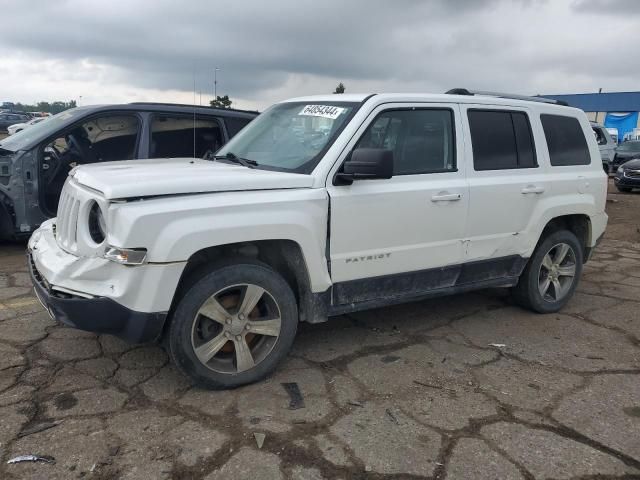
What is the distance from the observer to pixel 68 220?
333 cm

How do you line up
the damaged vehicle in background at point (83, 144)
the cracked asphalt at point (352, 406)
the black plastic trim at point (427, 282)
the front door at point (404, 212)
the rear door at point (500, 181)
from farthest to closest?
the damaged vehicle in background at point (83, 144)
the rear door at point (500, 181)
the black plastic trim at point (427, 282)
the front door at point (404, 212)
the cracked asphalt at point (352, 406)

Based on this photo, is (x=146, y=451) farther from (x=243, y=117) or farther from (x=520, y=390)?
(x=243, y=117)

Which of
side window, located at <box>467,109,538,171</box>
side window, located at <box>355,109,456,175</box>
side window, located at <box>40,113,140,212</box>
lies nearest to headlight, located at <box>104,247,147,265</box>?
side window, located at <box>355,109,456,175</box>

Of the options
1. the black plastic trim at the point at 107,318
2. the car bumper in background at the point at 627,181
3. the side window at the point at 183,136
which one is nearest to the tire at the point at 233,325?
the black plastic trim at the point at 107,318

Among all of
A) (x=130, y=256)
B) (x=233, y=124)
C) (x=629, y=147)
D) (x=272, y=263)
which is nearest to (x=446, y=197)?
(x=272, y=263)

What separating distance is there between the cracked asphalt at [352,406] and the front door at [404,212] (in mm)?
563

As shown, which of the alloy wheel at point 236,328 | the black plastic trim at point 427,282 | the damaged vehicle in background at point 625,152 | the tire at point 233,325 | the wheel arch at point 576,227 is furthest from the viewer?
the damaged vehicle in background at point 625,152

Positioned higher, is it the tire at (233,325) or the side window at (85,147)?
the side window at (85,147)

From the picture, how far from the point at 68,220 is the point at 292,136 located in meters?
1.61

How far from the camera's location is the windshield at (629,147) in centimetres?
2148

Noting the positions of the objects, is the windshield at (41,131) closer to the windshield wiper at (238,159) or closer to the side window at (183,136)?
the side window at (183,136)

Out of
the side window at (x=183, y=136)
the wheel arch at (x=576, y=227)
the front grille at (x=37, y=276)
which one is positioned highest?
the side window at (x=183, y=136)

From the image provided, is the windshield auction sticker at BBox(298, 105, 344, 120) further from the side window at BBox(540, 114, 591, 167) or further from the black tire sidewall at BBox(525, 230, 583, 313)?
the black tire sidewall at BBox(525, 230, 583, 313)

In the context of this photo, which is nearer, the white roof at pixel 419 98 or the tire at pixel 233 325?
the tire at pixel 233 325
